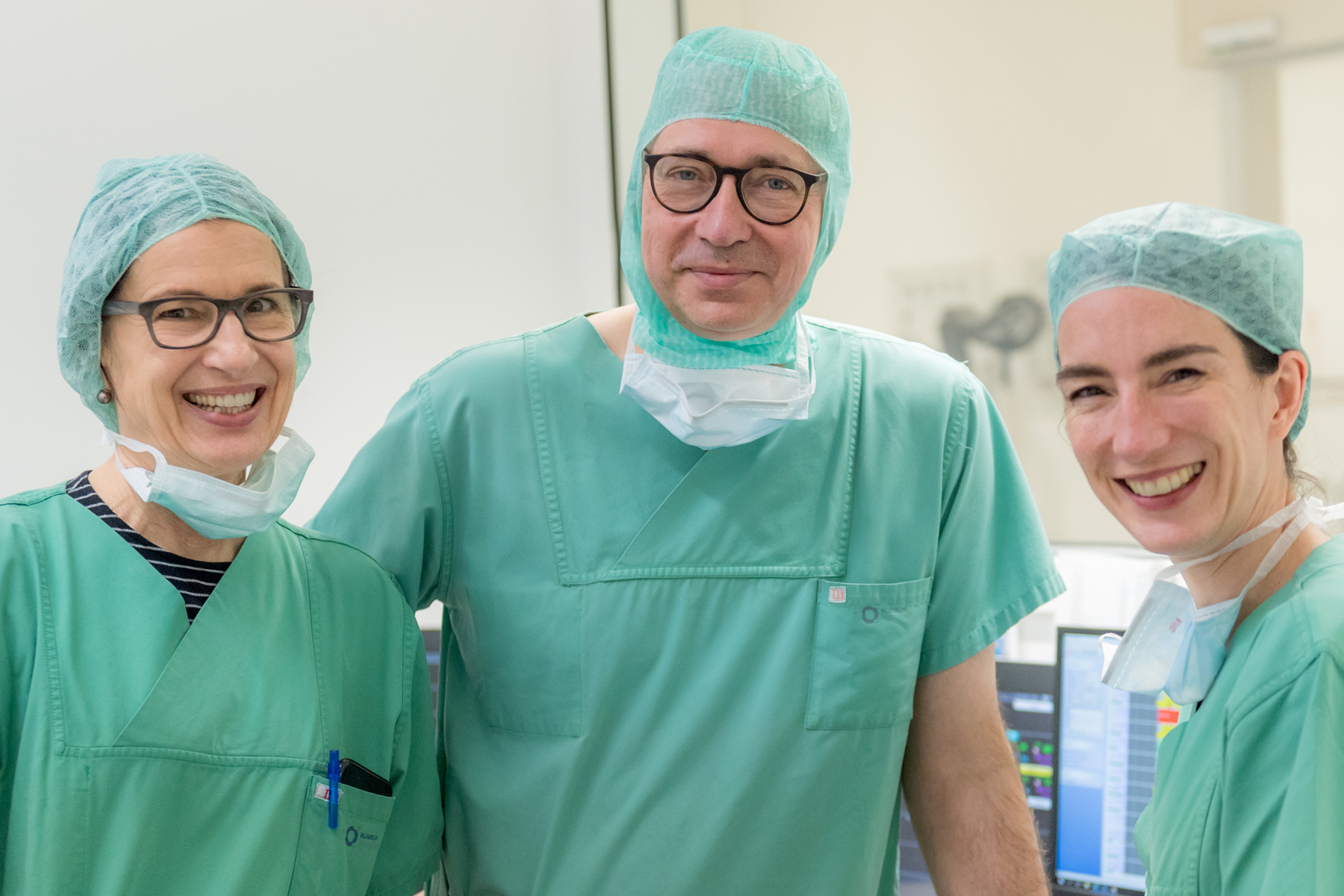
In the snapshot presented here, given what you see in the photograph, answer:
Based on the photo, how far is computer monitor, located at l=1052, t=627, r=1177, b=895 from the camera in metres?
1.83

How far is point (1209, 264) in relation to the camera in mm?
1023

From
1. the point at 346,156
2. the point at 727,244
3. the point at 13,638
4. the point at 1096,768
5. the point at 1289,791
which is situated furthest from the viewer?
the point at 346,156

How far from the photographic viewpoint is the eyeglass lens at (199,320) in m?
1.05

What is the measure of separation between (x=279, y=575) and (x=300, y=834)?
0.27 m

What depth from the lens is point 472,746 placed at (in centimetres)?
132

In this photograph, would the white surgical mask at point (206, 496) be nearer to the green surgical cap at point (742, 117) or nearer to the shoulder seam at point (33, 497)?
the shoulder seam at point (33, 497)

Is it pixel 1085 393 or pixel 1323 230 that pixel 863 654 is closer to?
pixel 1085 393

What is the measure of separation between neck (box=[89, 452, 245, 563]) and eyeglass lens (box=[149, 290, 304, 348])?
152 millimetres

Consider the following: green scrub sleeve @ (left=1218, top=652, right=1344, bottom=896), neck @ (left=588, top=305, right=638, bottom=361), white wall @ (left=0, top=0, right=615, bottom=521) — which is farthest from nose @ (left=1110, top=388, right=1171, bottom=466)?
white wall @ (left=0, top=0, right=615, bottom=521)

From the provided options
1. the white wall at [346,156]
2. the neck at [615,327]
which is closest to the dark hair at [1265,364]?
the neck at [615,327]

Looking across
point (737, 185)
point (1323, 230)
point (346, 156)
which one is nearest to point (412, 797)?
point (737, 185)

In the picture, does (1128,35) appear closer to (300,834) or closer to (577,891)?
(577,891)

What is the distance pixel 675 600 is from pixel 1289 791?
65 centimetres

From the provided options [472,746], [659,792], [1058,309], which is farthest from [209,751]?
[1058,309]
